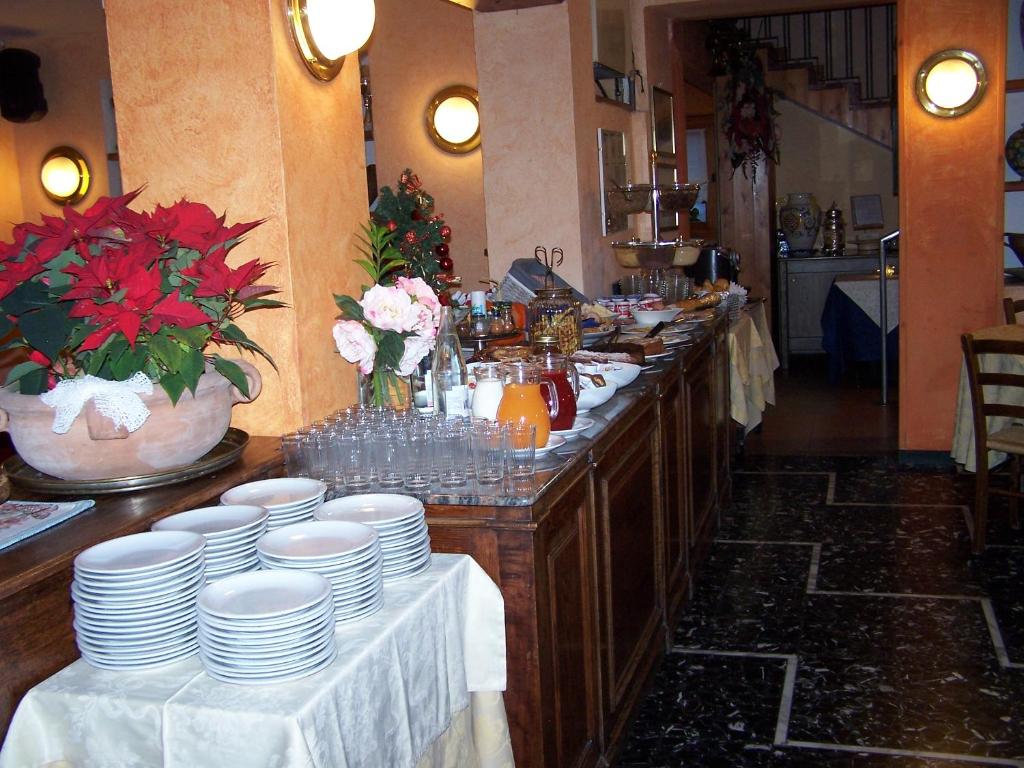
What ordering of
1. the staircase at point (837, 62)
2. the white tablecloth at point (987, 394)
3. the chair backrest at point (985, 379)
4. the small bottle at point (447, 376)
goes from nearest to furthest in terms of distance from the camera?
1. the small bottle at point (447, 376)
2. the chair backrest at point (985, 379)
3. the white tablecloth at point (987, 394)
4. the staircase at point (837, 62)

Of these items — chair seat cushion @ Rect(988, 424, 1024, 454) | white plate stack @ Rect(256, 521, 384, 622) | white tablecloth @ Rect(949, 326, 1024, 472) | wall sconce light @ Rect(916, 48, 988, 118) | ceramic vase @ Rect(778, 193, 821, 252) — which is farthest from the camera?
ceramic vase @ Rect(778, 193, 821, 252)

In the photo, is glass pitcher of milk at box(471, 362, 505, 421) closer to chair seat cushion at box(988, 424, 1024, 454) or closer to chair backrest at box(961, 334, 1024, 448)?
chair backrest at box(961, 334, 1024, 448)

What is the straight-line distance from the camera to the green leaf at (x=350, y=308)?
2.28m

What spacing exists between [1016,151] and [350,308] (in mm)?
4506

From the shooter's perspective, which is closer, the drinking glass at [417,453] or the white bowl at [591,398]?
the drinking glass at [417,453]

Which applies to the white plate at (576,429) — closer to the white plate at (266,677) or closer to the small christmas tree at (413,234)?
the small christmas tree at (413,234)

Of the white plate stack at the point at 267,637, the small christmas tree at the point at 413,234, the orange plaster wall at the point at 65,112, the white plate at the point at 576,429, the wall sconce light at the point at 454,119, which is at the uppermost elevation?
the orange plaster wall at the point at 65,112

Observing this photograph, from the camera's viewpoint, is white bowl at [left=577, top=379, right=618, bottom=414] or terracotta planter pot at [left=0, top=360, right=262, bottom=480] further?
white bowl at [left=577, top=379, right=618, bottom=414]

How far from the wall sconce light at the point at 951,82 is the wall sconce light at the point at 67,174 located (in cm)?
620

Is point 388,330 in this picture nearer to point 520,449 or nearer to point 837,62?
point 520,449

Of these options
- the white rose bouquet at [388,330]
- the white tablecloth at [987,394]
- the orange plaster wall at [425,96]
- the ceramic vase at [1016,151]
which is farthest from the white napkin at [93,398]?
the ceramic vase at [1016,151]

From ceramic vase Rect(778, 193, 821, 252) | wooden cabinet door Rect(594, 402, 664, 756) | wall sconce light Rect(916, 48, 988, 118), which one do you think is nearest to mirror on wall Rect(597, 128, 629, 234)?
wall sconce light Rect(916, 48, 988, 118)

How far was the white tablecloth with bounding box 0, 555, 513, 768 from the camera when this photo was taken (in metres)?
1.33

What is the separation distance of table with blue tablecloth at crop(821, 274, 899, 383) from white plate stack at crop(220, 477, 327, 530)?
6.53 meters
